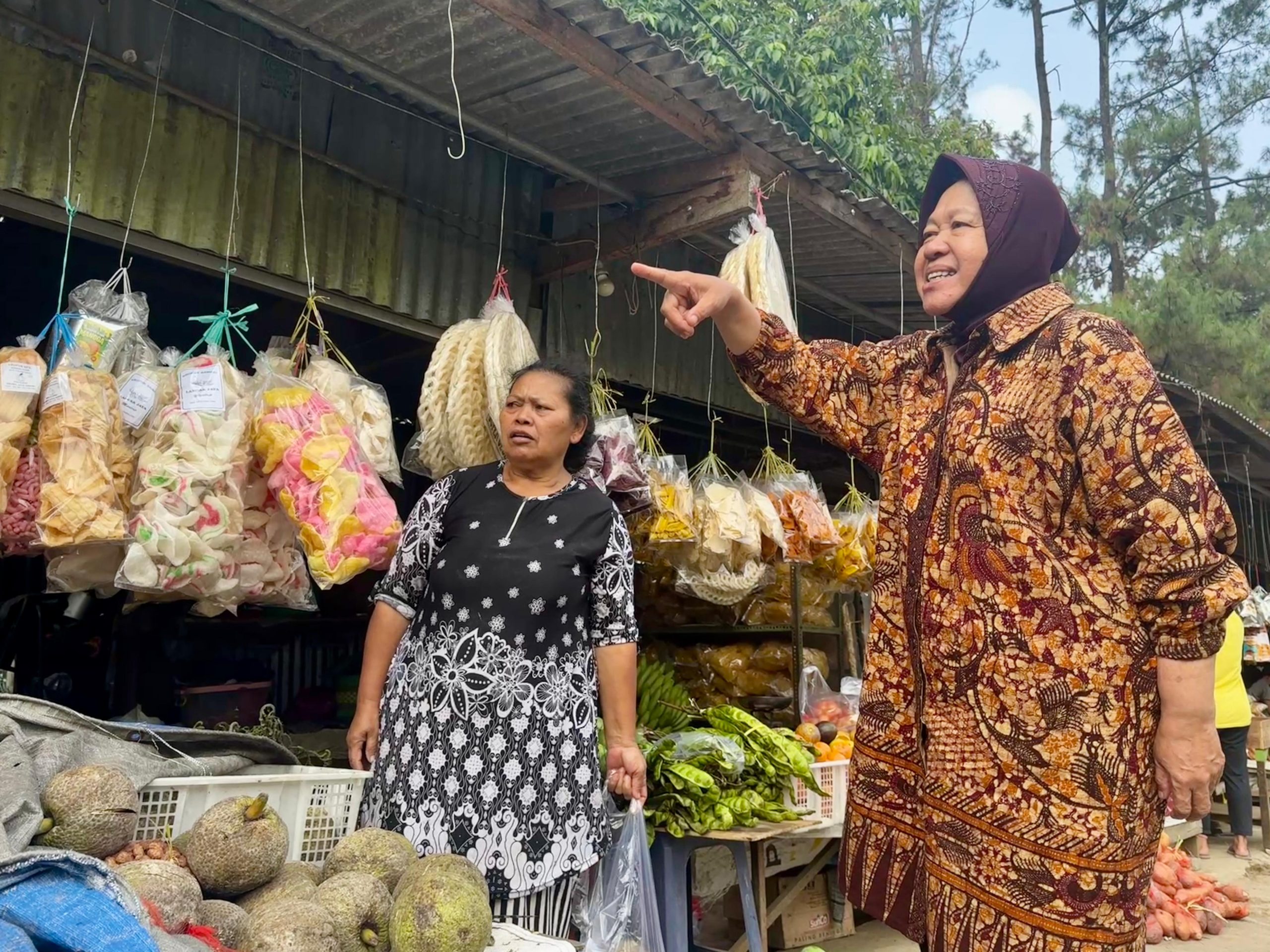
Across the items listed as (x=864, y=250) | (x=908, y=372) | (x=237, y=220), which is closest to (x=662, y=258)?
(x=864, y=250)

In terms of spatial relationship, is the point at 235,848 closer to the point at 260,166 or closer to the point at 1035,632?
the point at 1035,632

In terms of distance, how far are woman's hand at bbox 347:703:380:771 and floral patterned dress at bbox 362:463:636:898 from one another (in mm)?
40

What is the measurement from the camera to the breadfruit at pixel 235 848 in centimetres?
165

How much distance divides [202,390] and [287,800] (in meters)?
1.03

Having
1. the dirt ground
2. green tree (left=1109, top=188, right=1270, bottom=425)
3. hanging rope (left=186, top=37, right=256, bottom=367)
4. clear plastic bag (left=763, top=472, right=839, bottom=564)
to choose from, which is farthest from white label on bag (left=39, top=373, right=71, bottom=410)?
green tree (left=1109, top=188, right=1270, bottom=425)

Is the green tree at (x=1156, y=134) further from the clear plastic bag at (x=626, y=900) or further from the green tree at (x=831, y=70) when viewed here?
the clear plastic bag at (x=626, y=900)

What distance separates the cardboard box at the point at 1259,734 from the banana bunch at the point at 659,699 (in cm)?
604

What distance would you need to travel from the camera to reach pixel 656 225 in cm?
361

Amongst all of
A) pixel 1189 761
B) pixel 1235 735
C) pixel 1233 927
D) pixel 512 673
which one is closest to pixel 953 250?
pixel 1189 761

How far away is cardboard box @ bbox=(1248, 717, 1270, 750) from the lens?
7766 millimetres

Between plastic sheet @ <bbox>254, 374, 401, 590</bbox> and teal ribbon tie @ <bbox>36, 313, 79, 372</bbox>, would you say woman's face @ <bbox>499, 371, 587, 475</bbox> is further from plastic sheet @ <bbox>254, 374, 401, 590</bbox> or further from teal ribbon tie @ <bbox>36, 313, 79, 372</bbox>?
teal ribbon tie @ <bbox>36, 313, 79, 372</bbox>

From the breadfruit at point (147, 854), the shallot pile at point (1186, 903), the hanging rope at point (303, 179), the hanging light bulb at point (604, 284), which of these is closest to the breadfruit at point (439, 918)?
the breadfruit at point (147, 854)

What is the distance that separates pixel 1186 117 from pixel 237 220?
18.7 metres

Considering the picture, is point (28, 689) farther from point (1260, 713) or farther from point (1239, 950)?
point (1260, 713)
